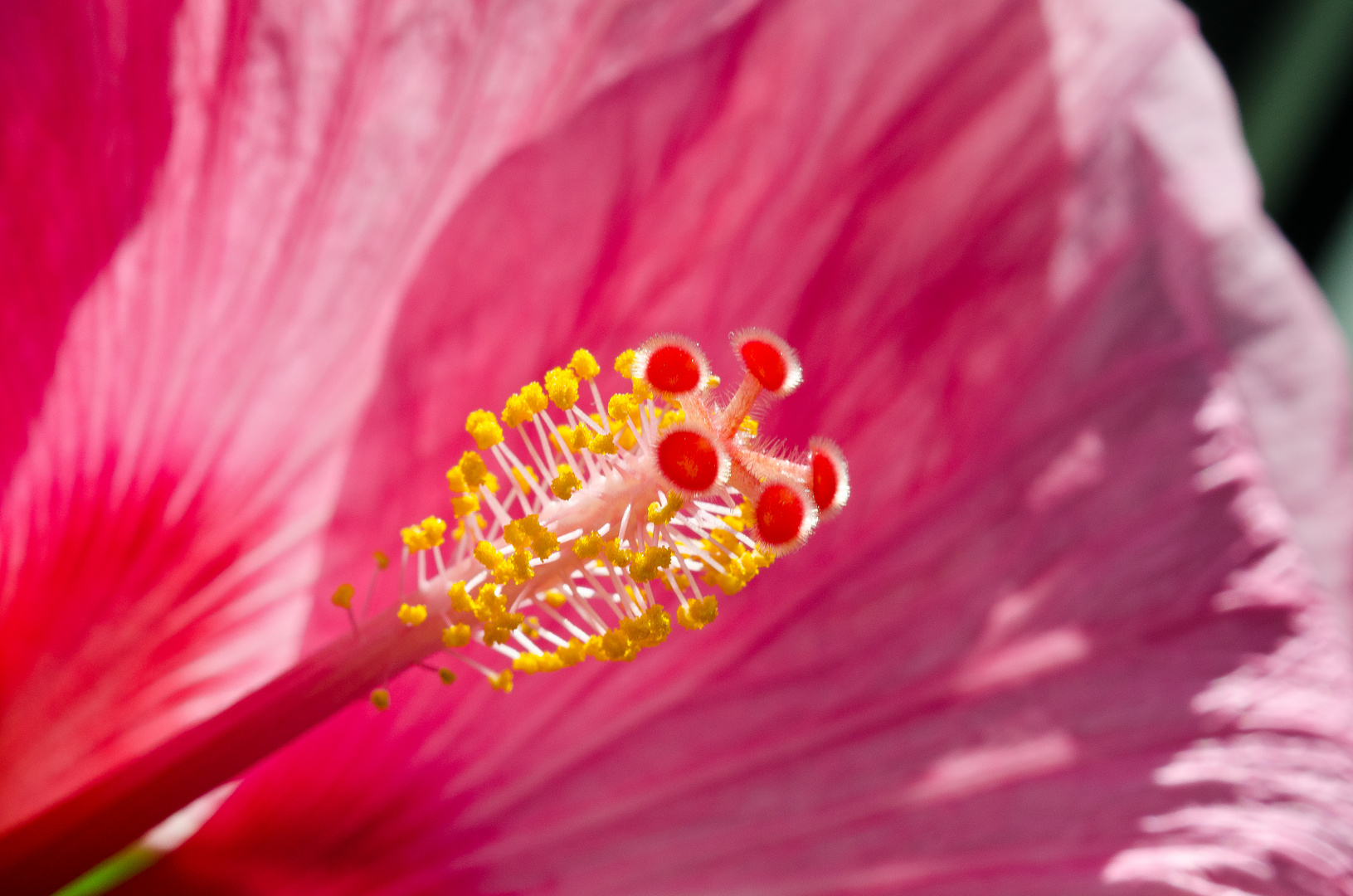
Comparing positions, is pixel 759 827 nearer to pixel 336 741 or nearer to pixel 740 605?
pixel 740 605

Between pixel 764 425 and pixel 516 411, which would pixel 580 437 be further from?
pixel 764 425

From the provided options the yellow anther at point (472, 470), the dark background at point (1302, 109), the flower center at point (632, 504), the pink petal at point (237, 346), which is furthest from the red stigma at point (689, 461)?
the dark background at point (1302, 109)

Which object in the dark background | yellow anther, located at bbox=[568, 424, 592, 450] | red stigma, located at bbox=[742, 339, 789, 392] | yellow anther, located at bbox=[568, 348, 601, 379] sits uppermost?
the dark background

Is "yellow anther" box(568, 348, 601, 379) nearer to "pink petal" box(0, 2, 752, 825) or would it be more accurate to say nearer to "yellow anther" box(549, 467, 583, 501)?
"yellow anther" box(549, 467, 583, 501)

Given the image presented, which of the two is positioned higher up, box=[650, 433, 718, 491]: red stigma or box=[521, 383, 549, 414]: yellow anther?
box=[521, 383, 549, 414]: yellow anther

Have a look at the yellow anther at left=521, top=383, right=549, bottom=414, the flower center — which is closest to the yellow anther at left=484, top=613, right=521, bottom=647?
the flower center

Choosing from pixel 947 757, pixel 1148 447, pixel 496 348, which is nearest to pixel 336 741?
pixel 496 348

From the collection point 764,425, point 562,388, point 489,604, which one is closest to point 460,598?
point 489,604
